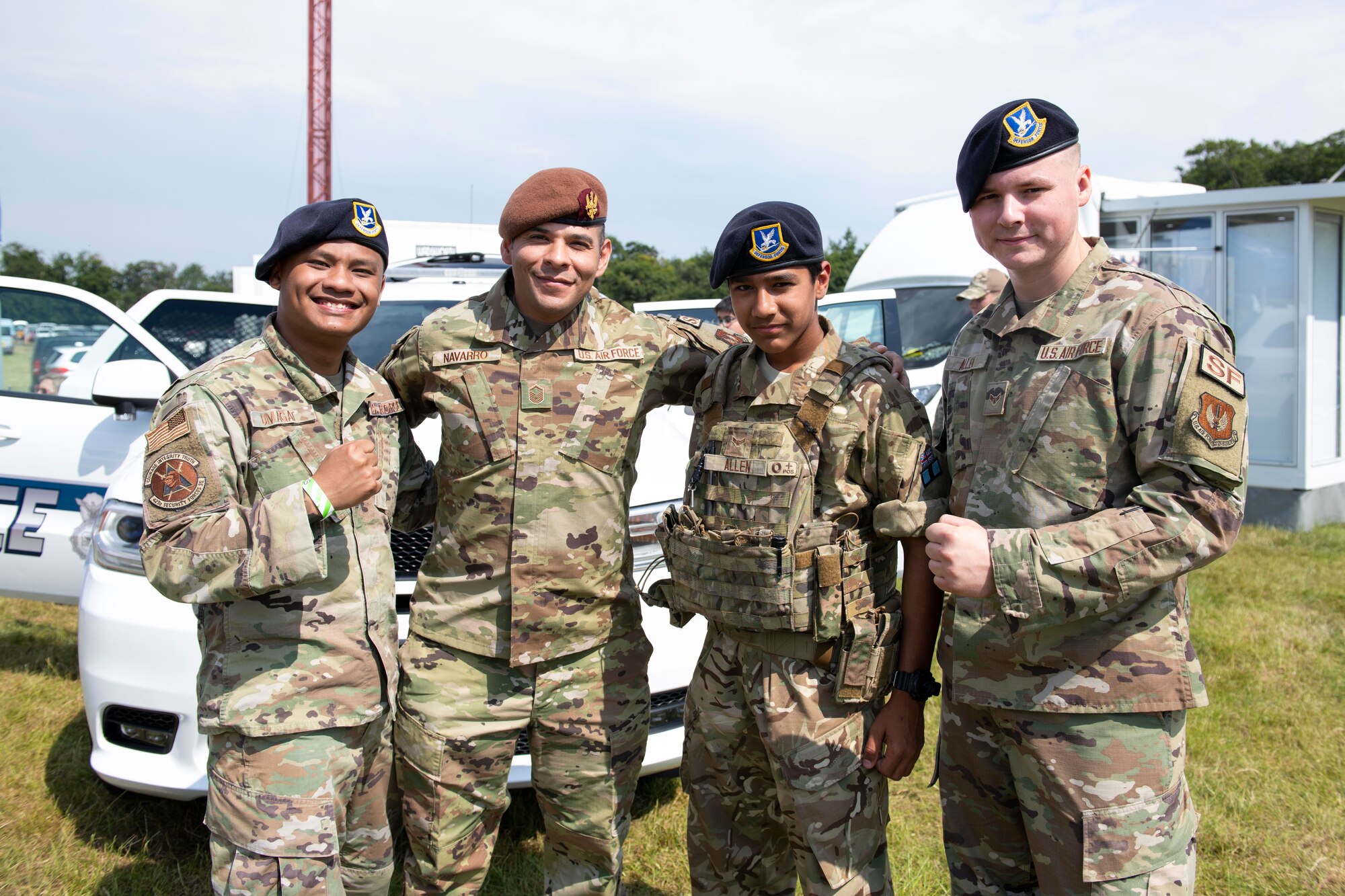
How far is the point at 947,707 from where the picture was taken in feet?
7.04

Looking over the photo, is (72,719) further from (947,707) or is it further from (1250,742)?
(1250,742)

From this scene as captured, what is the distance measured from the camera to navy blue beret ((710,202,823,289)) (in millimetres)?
2168

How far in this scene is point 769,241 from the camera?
2.17 metres

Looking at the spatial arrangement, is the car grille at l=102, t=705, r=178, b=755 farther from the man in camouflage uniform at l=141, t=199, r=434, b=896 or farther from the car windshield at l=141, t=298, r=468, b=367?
the car windshield at l=141, t=298, r=468, b=367

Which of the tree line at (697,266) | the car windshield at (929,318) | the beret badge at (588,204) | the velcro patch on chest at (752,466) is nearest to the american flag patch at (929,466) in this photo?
the velcro patch on chest at (752,466)

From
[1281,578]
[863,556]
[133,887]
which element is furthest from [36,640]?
[1281,578]

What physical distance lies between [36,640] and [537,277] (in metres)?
4.37

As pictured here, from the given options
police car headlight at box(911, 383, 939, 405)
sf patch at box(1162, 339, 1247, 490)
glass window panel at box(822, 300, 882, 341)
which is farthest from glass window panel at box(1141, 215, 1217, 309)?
Answer: sf patch at box(1162, 339, 1247, 490)

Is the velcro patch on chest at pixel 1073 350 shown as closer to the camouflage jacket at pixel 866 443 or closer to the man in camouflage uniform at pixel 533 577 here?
the camouflage jacket at pixel 866 443

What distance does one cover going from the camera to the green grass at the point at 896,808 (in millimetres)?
2842

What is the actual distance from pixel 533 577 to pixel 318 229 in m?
0.98

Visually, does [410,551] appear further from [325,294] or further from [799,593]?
[799,593]

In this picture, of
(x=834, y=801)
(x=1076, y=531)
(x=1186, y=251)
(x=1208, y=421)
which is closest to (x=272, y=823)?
(x=834, y=801)

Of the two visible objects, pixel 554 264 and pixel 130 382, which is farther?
pixel 130 382
